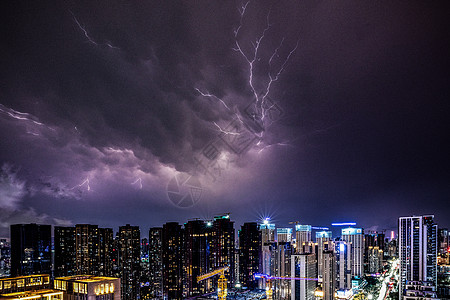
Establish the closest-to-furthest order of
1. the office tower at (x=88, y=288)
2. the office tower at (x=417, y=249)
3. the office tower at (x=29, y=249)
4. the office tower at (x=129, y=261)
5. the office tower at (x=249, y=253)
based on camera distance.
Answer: the office tower at (x=88, y=288), the office tower at (x=29, y=249), the office tower at (x=129, y=261), the office tower at (x=417, y=249), the office tower at (x=249, y=253)

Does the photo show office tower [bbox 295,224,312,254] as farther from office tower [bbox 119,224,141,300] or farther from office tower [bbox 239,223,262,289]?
office tower [bbox 119,224,141,300]

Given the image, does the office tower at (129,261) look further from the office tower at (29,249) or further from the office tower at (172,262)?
the office tower at (29,249)

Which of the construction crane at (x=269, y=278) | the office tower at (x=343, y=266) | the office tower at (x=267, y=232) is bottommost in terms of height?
the construction crane at (x=269, y=278)

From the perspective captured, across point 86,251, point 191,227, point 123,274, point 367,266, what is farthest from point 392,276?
point 86,251

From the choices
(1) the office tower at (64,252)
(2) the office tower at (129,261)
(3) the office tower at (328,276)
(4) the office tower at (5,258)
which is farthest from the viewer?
(3) the office tower at (328,276)

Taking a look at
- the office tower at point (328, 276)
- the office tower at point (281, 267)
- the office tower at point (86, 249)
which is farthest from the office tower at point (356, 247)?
the office tower at point (86, 249)

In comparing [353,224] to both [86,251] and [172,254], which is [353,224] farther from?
[86,251]

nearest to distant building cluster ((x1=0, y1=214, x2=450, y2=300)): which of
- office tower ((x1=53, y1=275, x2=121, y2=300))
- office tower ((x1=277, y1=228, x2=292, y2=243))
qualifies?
office tower ((x1=53, y1=275, x2=121, y2=300))
